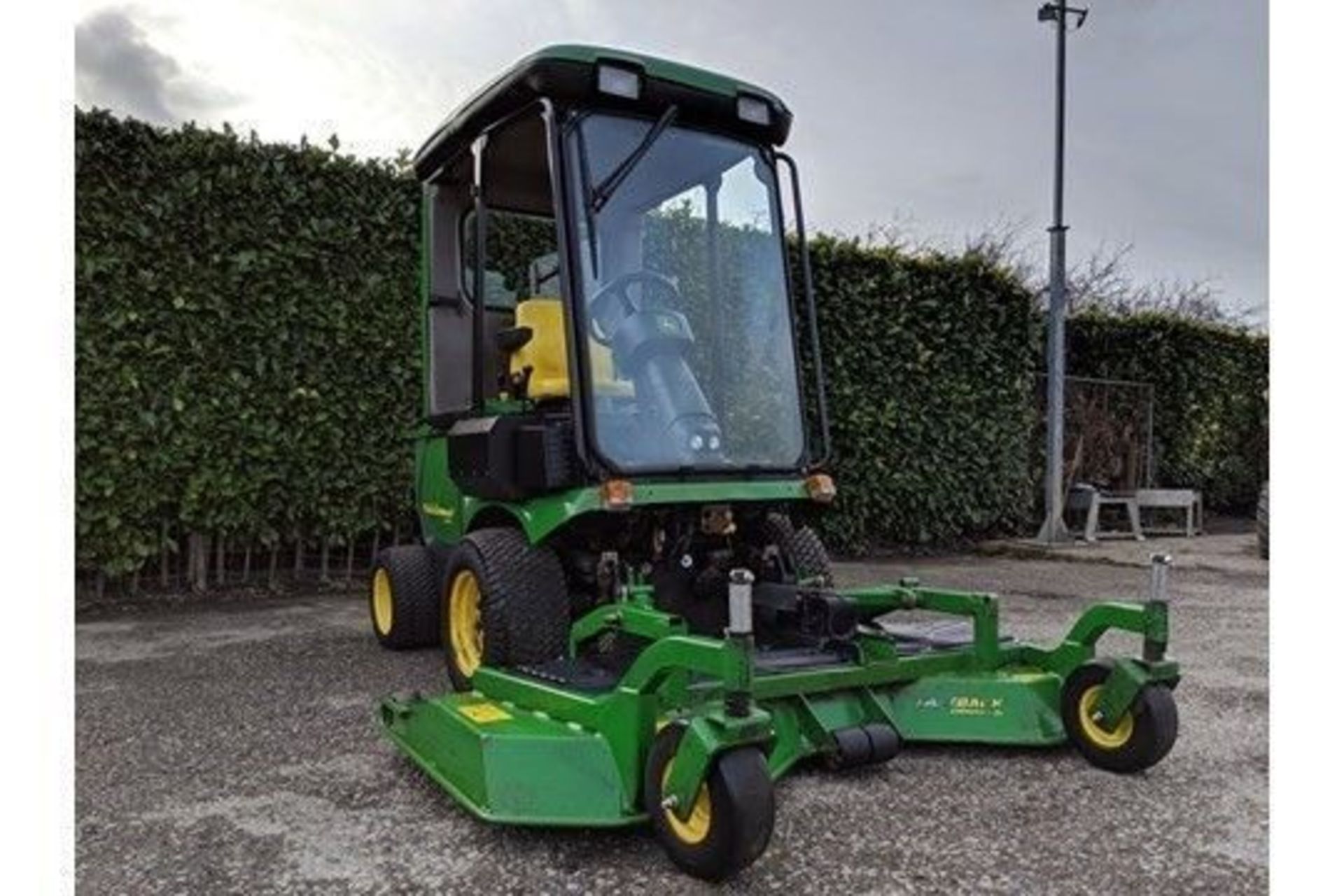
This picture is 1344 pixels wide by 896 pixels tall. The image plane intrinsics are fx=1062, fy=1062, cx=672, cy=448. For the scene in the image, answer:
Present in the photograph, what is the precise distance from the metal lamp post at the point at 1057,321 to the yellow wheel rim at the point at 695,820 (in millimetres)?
7733

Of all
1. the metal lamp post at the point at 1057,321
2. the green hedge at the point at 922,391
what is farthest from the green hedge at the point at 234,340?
the metal lamp post at the point at 1057,321

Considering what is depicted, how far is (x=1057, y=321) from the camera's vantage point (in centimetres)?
948

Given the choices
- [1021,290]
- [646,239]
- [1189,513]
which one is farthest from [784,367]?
[1189,513]

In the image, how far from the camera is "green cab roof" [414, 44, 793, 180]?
3.47 meters

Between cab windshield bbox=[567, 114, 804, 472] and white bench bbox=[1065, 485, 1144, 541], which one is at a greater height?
cab windshield bbox=[567, 114, 804, 472]

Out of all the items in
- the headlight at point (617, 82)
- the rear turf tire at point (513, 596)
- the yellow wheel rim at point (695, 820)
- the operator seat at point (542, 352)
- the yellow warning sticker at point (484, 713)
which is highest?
the headlight at point (617, 82)

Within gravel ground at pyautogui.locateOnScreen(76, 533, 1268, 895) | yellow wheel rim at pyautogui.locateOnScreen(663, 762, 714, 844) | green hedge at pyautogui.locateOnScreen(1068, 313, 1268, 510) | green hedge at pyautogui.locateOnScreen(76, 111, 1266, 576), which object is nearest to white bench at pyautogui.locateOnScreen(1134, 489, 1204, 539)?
green hedge at pyautogui.locateOnScreen(1068, 313, 1268, 510)

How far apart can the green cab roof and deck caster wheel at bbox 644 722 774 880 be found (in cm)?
216

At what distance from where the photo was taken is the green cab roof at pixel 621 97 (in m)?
3.47

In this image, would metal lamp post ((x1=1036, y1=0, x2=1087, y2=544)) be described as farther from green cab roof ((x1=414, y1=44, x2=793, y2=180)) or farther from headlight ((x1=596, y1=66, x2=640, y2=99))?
headlight ((x1=596, y1=66, x2=640, y2=99))

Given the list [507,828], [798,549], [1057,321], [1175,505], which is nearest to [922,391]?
[1057,321]

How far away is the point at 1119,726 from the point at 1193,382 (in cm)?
970

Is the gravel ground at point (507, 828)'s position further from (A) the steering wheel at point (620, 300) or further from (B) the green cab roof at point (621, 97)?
(B) the green cab roof at point (621, 97)

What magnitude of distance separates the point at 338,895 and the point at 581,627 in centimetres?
115
